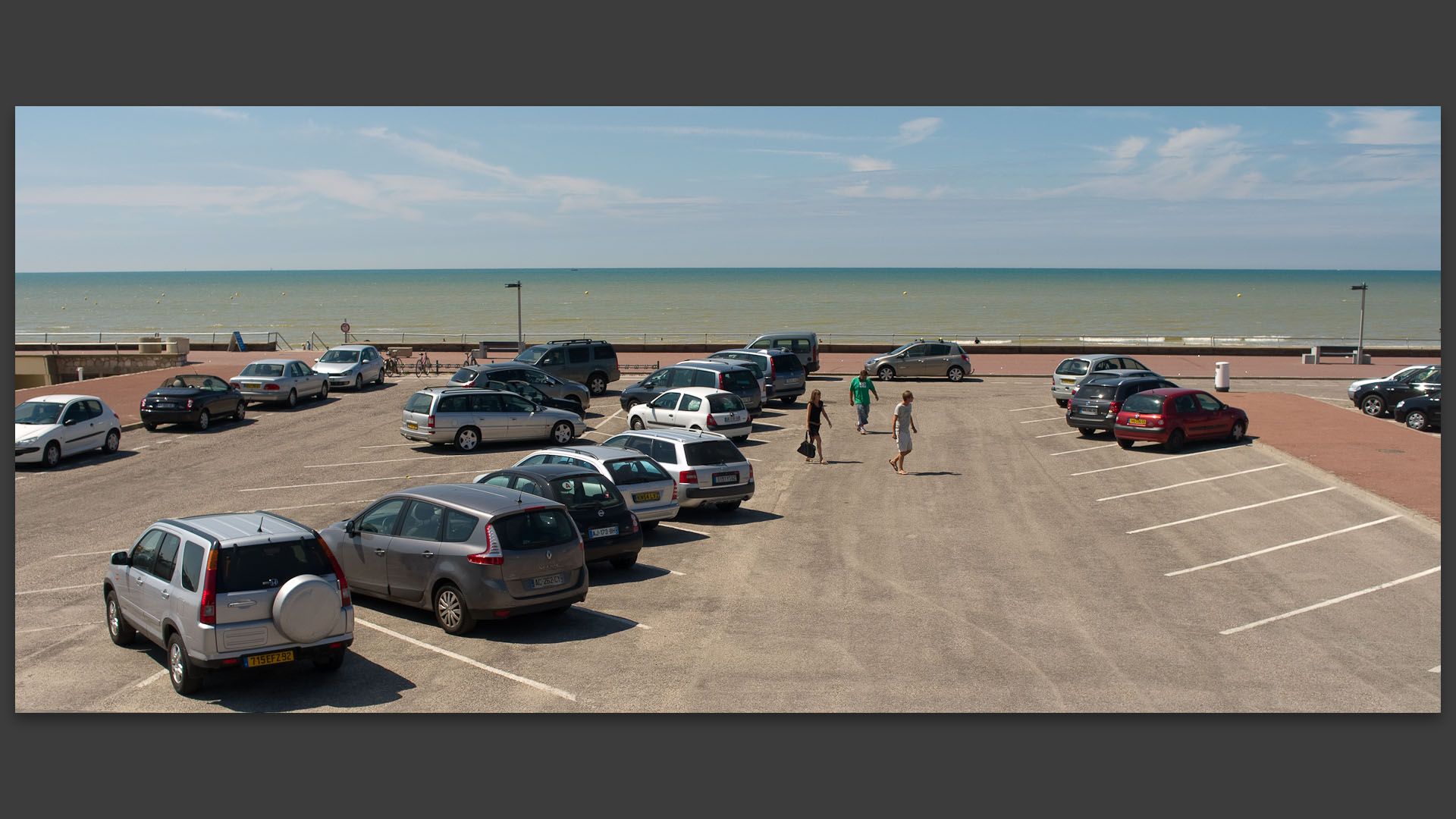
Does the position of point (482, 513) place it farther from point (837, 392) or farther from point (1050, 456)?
point (837, 392)

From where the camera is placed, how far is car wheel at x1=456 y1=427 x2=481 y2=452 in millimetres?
26594

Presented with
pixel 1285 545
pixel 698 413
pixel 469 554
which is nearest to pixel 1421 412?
pixel 1285 545

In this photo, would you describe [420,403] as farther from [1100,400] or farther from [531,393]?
[1100,400]

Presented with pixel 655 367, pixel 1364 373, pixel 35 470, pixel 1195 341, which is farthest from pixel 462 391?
pixel 1195 341

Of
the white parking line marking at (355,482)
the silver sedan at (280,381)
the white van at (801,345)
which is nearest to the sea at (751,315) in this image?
the white van at (801,345)

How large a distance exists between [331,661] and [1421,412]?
97.0 ft

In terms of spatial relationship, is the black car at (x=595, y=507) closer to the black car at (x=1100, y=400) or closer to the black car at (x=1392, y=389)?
the black car at (x=1100, y=400)

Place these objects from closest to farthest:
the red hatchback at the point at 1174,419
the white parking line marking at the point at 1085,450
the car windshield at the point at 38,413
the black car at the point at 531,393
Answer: the car windshield at the point at 38,413, the red hatchback at the point at 1174,419, the white parking line marking at the point at 1085,450, the black car at the point at 531,393

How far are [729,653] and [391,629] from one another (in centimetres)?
398

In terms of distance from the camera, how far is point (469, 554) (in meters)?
12.4

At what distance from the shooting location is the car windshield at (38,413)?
24.0 meters

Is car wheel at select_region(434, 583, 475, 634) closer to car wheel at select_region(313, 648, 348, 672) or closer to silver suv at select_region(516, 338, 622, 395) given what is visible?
car wheel at select_region(313, 648, 348, 672)

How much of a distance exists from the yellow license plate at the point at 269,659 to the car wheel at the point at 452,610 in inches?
92.0

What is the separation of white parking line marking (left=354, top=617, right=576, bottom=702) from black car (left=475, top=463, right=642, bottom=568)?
2.90 meters
